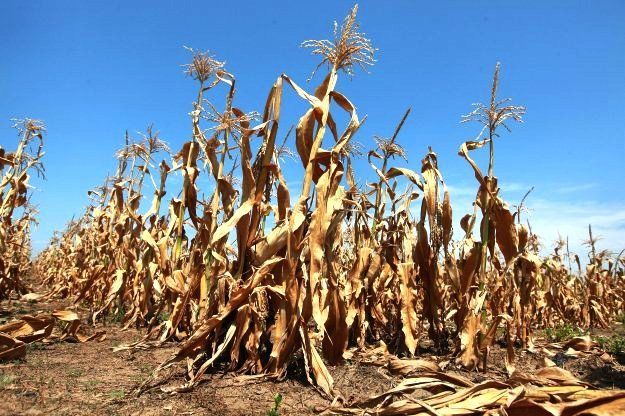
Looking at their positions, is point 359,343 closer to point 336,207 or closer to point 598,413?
point 336,207

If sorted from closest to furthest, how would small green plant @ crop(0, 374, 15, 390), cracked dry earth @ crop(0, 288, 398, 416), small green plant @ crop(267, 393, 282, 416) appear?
1. small green plant @ crop(267, 393, 282, 416)
2. cracked dry earth @ crop(0, 288, 398, 416)
3. small green plant @ crop(0, 374, 15, 390)

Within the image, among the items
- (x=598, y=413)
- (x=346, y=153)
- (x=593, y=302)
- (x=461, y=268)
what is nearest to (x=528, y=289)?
(x=461, y=268)

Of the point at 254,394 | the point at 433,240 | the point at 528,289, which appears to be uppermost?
the point at 433,240

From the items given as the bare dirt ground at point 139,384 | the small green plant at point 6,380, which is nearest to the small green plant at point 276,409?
the bare dirt ground at point 139,384

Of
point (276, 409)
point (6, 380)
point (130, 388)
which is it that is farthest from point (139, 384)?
point (276, 409)

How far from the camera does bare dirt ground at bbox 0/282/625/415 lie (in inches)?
114

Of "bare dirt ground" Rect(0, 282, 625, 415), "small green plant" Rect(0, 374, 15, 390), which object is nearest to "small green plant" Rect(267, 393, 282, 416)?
"bare dirt ground" Rect(0, 282, 625, 415)

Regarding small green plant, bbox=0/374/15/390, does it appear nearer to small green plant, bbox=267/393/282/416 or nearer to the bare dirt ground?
the bare dirt ground

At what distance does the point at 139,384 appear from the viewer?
11.0 feet

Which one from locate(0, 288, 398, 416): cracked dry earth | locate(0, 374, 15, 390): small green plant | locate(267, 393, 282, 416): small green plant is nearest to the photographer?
locate(267, 393, 282, 416): small green plant

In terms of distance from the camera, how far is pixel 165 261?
5.70 meters

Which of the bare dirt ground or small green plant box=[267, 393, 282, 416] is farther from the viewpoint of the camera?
the bare dirt ground

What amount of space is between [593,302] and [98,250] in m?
10.8

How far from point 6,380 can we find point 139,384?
103cm
